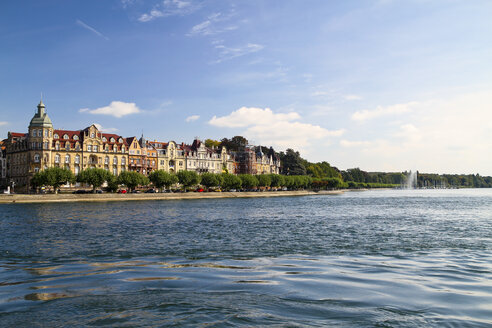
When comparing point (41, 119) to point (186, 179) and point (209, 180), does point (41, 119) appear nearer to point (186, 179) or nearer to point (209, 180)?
point (186, 179)

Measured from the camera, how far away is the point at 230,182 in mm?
118938

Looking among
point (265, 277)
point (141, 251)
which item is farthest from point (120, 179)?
point (265, 277)

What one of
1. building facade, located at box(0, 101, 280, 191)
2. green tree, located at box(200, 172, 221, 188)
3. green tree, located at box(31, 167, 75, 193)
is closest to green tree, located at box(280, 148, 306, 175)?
building facade, located at box(0, 101, 280, 191)

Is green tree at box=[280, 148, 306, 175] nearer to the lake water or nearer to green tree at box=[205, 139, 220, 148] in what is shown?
green tree at box=[205, 139, 220, 148]

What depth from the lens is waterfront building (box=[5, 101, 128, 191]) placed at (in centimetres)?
9894

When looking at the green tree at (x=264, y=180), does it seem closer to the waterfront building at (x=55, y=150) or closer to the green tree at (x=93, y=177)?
the waterfront building at (x=55, y=150)

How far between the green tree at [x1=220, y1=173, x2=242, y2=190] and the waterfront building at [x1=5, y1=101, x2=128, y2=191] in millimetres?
28299

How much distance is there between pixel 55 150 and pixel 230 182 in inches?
1855

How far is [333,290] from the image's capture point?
11.5 meters

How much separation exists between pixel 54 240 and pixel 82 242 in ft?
7.39

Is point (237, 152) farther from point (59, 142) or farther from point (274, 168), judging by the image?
point (59, 142)

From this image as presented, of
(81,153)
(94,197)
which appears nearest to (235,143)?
(81,153)

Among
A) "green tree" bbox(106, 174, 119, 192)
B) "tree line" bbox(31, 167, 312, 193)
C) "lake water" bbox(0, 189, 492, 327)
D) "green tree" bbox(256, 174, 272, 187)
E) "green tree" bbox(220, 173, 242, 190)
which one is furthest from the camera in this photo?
"green tree" bbox(256, 174, 272, 187)

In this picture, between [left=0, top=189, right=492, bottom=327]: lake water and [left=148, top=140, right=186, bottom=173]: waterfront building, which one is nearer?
[left=0, top=189, right=492, bottom=327]: lake water
